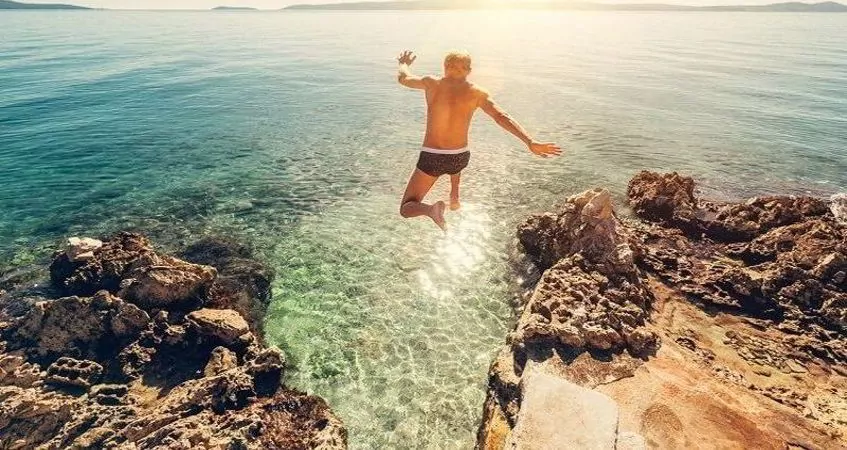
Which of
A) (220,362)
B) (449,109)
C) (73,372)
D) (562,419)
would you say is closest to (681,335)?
(562,419)

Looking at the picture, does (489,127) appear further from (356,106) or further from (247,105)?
(247,105)

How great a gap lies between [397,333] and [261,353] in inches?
126

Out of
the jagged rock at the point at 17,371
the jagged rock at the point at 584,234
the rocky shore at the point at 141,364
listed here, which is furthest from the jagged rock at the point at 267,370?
the jagged rock at the point at 584,234

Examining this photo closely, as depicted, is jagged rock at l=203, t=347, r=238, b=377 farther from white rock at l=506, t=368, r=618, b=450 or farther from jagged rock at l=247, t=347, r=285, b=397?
white rock at l=506, t=368, r=618, b=450

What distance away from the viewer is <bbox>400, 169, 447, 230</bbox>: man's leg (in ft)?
26.7

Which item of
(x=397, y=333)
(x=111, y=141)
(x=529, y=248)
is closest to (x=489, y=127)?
(x=529, y=248)

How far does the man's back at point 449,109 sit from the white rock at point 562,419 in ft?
13.9

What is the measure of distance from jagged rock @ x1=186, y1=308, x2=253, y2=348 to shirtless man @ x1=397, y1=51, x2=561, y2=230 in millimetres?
5104

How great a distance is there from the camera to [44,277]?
12656 mm

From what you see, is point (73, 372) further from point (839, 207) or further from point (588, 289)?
point (839, 207)

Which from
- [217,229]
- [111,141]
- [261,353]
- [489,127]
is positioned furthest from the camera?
[489,127]

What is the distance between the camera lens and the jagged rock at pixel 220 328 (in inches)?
396

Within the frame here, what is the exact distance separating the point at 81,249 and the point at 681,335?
14.9m

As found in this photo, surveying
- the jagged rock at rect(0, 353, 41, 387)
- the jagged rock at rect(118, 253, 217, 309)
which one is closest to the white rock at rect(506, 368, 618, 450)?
the jagged rock at rect(118, 253, 217, 309)
